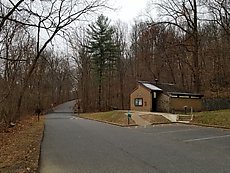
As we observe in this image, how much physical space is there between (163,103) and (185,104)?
250cm

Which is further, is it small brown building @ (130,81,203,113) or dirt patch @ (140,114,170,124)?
small brown building @ (130,81,203,113)

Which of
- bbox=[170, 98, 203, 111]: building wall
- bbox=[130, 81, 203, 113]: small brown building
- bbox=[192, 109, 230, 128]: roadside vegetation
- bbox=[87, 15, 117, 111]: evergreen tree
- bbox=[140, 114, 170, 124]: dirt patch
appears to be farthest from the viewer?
bbox=[87, 15, 117, 111]: evergreen tree

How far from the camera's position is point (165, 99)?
119 ft

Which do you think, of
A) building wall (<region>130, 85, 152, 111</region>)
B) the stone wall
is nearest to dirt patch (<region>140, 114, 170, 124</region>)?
building wall (<region>130, 85, 152, 111</region>)

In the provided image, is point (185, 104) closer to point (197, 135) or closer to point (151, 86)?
point (151, 86)

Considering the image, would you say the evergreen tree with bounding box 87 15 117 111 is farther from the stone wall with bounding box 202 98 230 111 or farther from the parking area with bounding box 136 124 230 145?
the parking area with bounding box 136 124 230 145

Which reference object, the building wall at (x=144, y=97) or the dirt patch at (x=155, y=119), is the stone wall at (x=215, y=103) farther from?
the dirt patch at (x=155, y=119)

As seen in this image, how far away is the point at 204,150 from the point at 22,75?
20541 mm

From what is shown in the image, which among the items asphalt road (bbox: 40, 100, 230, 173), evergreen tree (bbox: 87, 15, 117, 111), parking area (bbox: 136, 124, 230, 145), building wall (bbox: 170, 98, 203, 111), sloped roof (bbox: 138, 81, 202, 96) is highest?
evergreen tree (bbox: 87, 15, 117, 111)

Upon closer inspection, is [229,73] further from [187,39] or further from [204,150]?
[204,150]

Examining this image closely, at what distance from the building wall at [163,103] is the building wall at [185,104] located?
0.47 m

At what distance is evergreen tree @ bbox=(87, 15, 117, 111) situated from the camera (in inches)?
2309

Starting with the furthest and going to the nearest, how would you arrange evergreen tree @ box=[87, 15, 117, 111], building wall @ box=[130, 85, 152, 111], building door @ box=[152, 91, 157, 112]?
evergreen tree @ box=[87, 15, 117, 111] < building wall @ box=[130, 85, 152, 111] < building door @ box=[152, 91, 157, 112]

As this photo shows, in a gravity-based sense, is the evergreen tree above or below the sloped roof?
above
